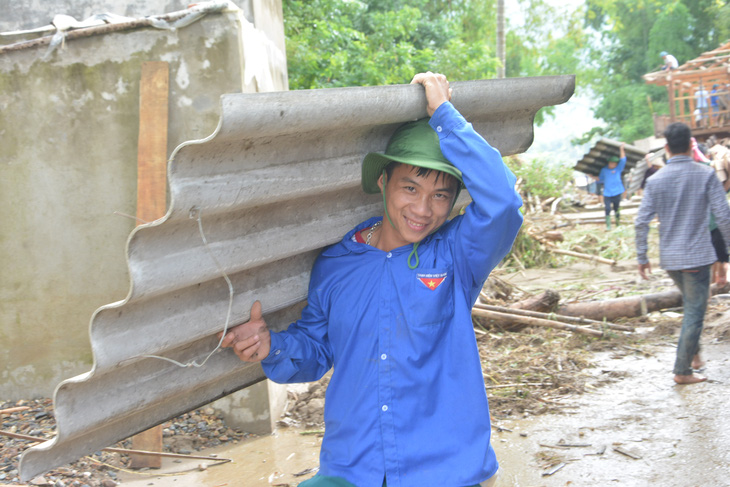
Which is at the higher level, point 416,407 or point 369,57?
point 369,57

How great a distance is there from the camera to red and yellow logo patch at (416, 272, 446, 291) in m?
2.27

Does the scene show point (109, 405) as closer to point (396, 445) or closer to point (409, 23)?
point (396, 445)

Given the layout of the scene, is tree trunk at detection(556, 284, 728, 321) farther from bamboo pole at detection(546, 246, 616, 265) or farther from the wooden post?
the wooden post

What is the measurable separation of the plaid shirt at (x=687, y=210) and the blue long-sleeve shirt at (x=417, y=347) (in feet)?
12.3

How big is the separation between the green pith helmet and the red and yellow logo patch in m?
0.32

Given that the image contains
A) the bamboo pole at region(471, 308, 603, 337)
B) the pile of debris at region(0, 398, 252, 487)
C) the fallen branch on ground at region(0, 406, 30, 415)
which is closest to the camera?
the pile of debris at region(0, 398, 252, 487)

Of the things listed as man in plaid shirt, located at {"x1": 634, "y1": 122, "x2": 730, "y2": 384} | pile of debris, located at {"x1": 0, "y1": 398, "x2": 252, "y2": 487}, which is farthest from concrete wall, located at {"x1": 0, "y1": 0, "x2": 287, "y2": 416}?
man in plaid shirt, located at {"x1": 634, "y1": 122, "x2": 730, "y2": 384}

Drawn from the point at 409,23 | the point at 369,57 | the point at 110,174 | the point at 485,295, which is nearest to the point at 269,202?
the point at 110,174

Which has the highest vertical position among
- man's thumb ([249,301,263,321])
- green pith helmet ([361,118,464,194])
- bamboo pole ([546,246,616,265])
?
green pith helmet ([361,118,464,194])

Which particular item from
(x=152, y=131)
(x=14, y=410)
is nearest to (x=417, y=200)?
(x=152, y=131)

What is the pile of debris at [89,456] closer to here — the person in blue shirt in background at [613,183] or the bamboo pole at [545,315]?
the bamboo pole at [545,315]

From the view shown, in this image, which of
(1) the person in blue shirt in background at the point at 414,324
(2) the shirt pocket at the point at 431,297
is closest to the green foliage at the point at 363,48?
(1) the person in blue shirt in background at the point at 414,324

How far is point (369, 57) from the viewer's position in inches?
586

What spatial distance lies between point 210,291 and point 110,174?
9.64 feet
